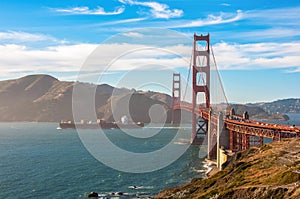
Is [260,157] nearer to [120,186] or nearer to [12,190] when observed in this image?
[120,186]

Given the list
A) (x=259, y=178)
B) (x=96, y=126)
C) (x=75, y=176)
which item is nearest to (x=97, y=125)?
(x=96, y=126)

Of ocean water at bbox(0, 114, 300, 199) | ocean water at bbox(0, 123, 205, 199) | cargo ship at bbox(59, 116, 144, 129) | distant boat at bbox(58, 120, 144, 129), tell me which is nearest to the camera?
ocean water at bbox(0, 114, 300, 199)

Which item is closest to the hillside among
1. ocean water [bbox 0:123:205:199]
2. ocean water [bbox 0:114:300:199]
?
ocean water [bbox 0:114:300:199]

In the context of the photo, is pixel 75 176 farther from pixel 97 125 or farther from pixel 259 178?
pixel 97 125

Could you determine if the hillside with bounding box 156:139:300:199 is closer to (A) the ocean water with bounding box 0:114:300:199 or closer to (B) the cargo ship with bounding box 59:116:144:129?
(A) the ocean water with bounding box 0:114:300:199

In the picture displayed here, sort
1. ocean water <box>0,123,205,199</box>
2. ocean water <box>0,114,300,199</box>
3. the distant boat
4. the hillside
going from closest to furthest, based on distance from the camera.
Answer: the hillside → ocean water <box>0,114,300,199</box> → ocean water <box>0,123,205,199</box> → the distant boat

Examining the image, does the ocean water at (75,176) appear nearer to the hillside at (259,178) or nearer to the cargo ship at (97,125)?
the hillside at (259,178)

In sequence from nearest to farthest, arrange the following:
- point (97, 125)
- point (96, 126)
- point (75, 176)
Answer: point (75, 176) → point (96, 126) → point (97, 125)

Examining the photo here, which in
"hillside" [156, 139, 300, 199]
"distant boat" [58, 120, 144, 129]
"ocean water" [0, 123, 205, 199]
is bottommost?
"ocean water" [0, 123, 205, 199]

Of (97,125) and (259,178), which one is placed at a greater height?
(259,178)
